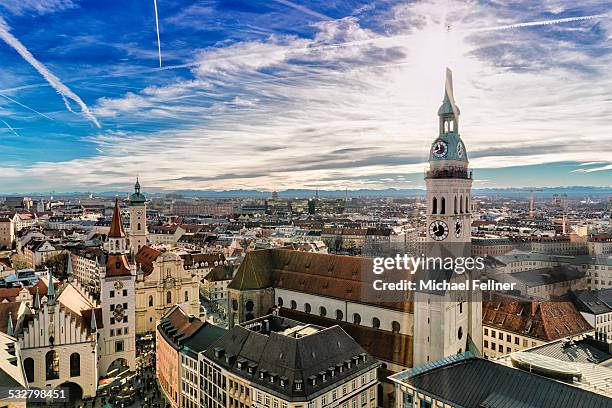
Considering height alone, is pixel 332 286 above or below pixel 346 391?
above

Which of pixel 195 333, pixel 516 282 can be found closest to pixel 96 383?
pixel 195 333

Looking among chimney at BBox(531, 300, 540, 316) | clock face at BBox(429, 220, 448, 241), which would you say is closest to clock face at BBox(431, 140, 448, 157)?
clock face at BBox(429, 220, 448, 241)

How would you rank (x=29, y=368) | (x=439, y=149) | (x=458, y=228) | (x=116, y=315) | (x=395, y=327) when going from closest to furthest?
(x=458, y=228), (x=439, y=149), (x=395, y=327), (x=29, y=368), (x=116, y=315)

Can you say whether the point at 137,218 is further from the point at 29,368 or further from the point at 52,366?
the point at 29,368

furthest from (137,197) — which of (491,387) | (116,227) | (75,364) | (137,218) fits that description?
(491,387)

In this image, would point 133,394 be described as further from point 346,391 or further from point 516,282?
point 516,282
